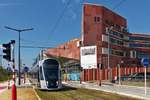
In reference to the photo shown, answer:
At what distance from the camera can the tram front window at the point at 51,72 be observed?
127 ft

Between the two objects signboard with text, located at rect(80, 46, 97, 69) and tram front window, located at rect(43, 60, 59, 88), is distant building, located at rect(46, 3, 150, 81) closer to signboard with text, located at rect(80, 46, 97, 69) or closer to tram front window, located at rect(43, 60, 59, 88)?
signboard with text, located at rect(80, 46, 97, 69)

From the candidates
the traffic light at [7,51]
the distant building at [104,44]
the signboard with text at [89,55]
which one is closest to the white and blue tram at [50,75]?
the traffic light at [7,51]

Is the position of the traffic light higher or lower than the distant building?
lower

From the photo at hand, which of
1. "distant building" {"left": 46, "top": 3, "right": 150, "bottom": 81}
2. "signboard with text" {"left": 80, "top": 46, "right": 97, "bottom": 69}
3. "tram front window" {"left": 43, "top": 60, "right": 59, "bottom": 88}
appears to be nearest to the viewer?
"tram front window" {"left": 43, "top": 60, "right": 59, "bottom": 88}

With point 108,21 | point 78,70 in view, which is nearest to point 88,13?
point 108,21

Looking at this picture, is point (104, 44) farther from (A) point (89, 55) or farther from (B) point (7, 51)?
(B) point (7, 51)

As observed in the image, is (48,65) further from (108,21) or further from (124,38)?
(124,38)

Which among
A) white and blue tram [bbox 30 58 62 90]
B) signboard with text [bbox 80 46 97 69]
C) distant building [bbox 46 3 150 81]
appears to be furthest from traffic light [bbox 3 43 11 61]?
signboard with text [bbox 80 46 97 69]

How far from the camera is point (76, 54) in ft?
408

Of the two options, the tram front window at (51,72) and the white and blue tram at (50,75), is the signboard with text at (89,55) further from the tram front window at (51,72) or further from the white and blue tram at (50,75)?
the tram front window at (51,72)

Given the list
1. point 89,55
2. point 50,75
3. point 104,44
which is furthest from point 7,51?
point 104,44

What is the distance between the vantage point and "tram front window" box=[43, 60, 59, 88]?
38.8 meters

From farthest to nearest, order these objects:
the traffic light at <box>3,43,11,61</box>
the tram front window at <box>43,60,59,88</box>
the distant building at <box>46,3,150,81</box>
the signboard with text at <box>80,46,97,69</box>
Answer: the signboard with text at <box>80,46,97,69</box> → the distant building at <box>46,3,150,81</box> → the tram front window at <box>43,60,59,88</box> → the traffic light at <box>3,43,11,61</box>

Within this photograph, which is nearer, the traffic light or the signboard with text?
the traffic light
